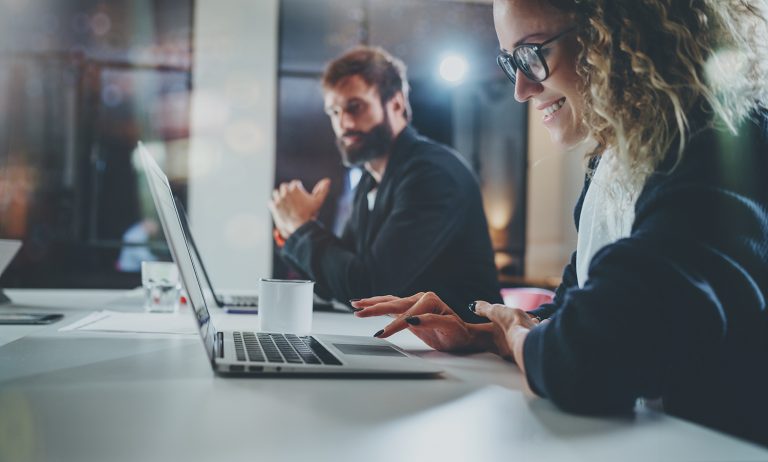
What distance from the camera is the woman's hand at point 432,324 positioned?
1.05m

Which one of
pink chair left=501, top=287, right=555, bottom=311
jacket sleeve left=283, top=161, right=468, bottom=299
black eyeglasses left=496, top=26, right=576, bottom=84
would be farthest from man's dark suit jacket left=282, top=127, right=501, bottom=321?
black eyeglasses left=496, top=26, right=576, bottom=84

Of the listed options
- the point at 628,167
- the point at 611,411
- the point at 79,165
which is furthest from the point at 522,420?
the point at 79,165

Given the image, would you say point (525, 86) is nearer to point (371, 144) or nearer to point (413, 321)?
point (413, 321)

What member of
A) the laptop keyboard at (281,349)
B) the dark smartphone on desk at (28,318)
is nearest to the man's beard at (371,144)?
the dark smartphone on desk at (28,318)

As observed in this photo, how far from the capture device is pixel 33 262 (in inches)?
147

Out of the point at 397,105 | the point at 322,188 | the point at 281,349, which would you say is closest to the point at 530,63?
the point at 281,349

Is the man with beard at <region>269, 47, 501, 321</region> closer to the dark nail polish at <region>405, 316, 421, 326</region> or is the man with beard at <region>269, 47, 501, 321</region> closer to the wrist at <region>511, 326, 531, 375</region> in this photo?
the dark nail polish at <region>405, 316, 421, 326</region>

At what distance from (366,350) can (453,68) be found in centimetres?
332

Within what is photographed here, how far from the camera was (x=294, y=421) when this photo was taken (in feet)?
2.01

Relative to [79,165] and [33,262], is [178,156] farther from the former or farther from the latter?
[33,262]

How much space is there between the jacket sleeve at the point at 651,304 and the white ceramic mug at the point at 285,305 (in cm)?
60

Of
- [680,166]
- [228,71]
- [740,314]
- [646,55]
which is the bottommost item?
[740,314]

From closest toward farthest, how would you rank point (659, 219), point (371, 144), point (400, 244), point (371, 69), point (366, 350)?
point (659, 219)
point (366, 350)
point (400, 244)
point (371, 144)
point (371, 69)

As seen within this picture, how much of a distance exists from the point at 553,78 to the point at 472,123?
119 inches
